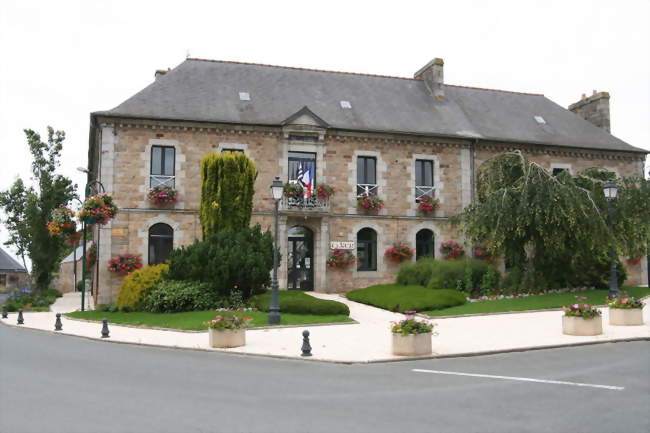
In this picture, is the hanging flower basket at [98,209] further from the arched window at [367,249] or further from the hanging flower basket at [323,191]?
the arched window at [367,249]

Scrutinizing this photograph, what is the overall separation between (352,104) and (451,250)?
25.0 ft

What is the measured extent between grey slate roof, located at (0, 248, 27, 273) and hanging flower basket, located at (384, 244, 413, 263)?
4384 cm

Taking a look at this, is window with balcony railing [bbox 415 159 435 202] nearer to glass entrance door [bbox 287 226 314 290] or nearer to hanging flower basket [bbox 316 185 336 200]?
hanging flower basket [bbox 316 185 336 200]

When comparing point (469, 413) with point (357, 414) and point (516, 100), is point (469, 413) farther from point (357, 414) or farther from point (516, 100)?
point (516, 100)

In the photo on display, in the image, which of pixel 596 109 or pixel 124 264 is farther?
pixel 596 109

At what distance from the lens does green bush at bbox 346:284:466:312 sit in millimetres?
15664

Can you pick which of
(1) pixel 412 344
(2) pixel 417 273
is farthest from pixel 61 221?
(1) pixel 412 344

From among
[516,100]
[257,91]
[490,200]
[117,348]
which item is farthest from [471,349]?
[516,100]

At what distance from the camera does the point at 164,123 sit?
65.9 ft

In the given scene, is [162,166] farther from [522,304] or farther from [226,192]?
[522,304]

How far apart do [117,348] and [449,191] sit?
613 inches

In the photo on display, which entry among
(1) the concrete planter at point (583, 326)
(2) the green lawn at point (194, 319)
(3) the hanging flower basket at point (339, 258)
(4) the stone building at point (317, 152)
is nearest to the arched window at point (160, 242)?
(4) the stone building at point (317, 152)

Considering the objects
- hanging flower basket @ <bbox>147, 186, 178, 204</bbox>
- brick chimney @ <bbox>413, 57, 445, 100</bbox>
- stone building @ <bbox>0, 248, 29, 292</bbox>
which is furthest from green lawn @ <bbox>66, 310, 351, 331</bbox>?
stone building @ <bbox>0, 248, 29, 292</bbox>

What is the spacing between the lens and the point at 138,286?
53.8 feet
